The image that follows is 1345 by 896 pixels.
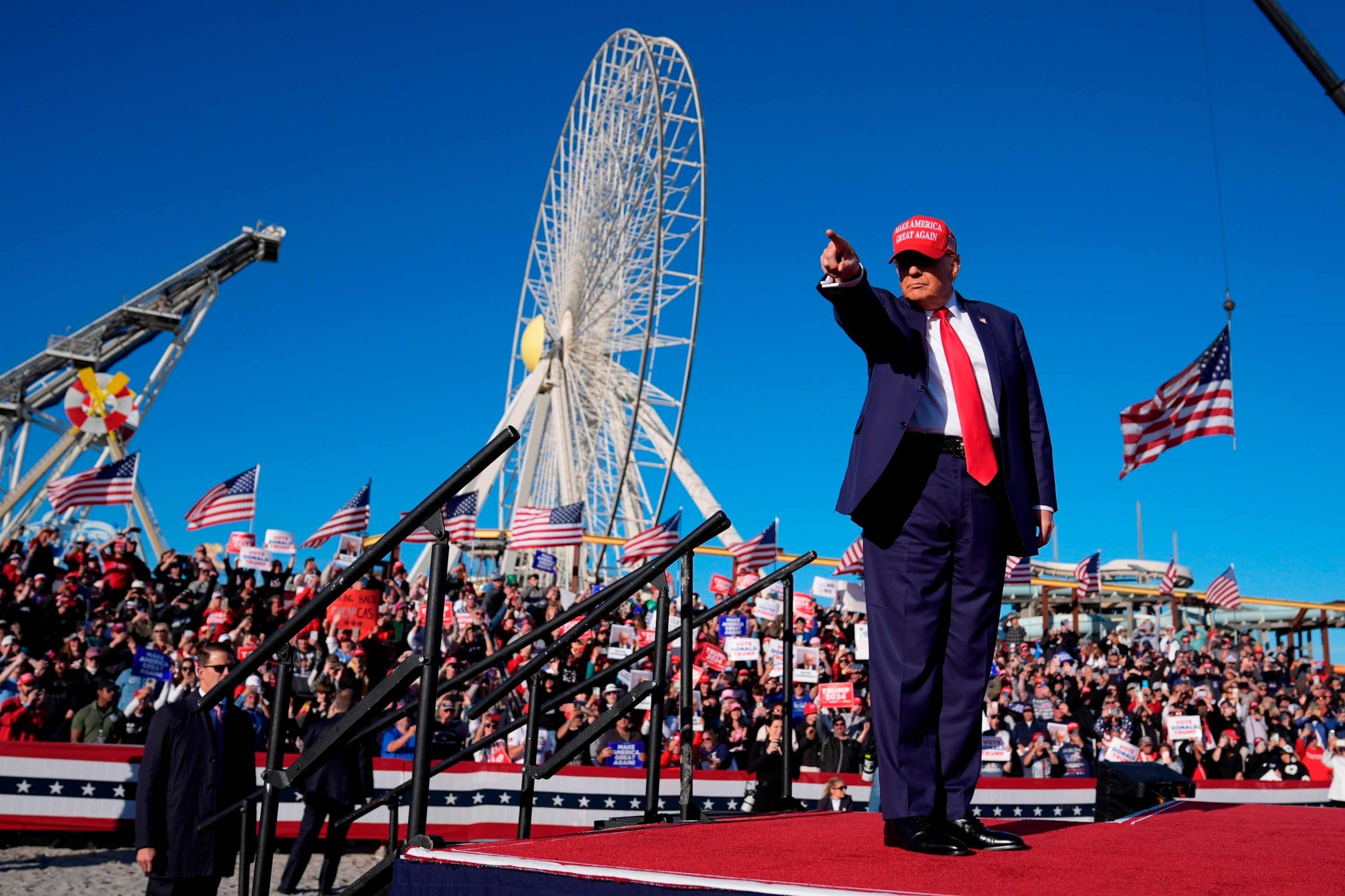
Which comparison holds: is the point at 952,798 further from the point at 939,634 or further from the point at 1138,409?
the point at 1138,409

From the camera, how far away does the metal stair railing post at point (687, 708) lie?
4172mm

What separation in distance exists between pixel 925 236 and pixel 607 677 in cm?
217

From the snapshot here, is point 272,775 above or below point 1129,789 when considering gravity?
above

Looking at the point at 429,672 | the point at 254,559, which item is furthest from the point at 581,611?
the point at 254,559

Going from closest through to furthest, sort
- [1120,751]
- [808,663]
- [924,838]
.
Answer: [924,838] < [1120,751] < [808,663]

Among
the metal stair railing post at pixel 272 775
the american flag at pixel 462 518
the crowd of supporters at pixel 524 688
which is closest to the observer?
the metal stair railing post at pixel 272 775

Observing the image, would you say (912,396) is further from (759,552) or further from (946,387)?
(759,552)

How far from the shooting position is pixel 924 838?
9.82 ft

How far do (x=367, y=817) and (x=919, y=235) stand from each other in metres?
8.30

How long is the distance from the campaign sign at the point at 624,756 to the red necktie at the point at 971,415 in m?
8.33

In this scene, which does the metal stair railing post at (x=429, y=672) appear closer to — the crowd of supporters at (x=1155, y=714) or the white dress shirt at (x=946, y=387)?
the white dress shirt at (x=946, y=387)

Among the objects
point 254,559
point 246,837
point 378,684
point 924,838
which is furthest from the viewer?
point 254,559

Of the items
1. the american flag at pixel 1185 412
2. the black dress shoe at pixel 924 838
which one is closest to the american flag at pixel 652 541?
the american flag at pixel 1185 412

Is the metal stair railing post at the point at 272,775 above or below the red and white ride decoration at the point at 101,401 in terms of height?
below
